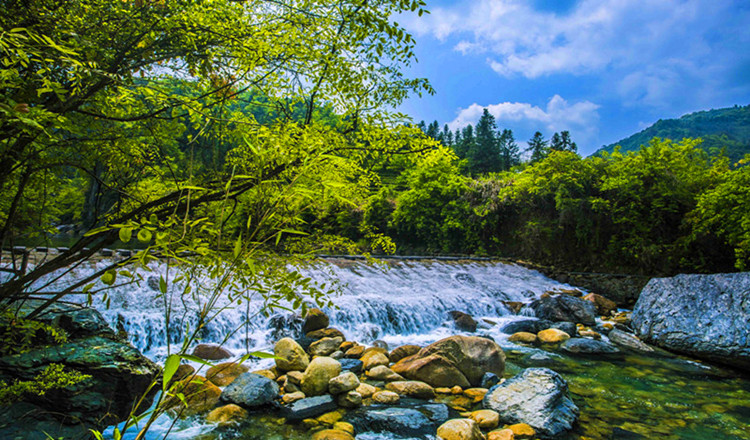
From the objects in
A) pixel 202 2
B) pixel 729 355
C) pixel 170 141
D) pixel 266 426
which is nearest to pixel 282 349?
pixel 266 426

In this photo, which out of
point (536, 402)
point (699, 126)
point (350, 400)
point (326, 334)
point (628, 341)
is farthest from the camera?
point (699, 126)

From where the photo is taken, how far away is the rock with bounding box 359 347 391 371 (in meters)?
5.78

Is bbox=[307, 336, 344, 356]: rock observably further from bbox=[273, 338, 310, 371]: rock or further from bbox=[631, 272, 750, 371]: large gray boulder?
bbox=[631, 272, 750, 371]: large gray boulder

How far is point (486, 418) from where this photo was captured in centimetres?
414

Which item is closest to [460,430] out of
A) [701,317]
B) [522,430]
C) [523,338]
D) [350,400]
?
[522,430]

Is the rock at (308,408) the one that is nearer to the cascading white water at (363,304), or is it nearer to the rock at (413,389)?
the rock at (413,389)

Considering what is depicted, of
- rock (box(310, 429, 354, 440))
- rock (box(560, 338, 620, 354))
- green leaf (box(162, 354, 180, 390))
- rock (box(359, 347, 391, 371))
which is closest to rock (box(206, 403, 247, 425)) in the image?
rock (box(310, 429, 354, 440))

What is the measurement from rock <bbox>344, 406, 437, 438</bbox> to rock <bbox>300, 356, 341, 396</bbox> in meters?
0.60

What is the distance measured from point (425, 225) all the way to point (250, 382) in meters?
15.9

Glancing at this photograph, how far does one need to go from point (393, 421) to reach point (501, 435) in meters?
1.18

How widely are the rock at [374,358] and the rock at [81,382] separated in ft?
10.4

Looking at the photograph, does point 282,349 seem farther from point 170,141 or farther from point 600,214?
point 600,214

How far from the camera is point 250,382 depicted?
177 inches

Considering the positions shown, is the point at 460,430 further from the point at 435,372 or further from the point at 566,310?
the point at 566,310
